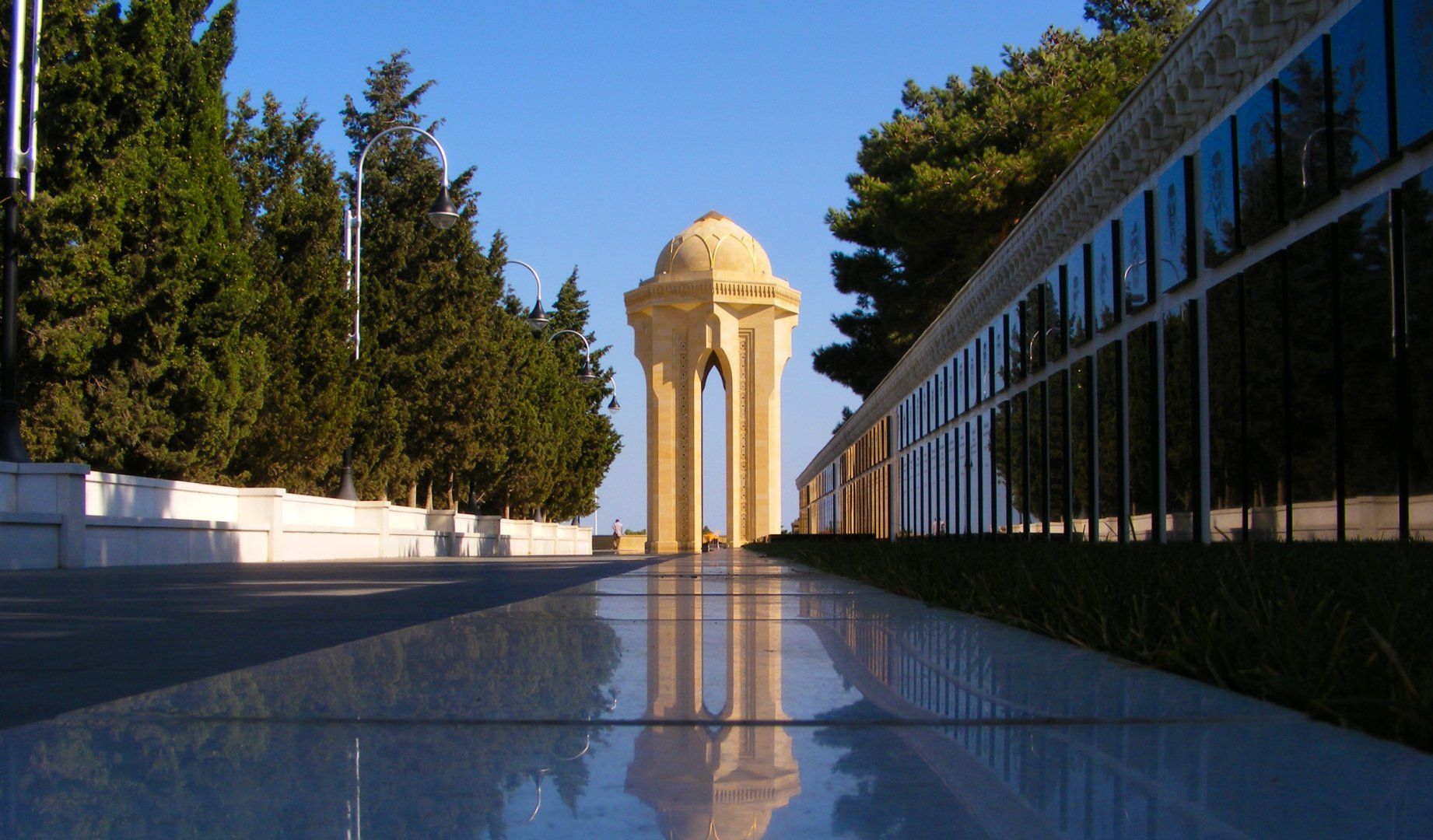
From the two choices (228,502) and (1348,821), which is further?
(228,502)

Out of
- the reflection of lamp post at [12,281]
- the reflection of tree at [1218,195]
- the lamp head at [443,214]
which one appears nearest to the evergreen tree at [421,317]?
the lamp head at [443,214]

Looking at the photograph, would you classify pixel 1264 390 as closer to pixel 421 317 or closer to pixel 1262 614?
pixel 1262 614

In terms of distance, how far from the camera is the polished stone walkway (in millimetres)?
1646

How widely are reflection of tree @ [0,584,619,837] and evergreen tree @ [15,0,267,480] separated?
17.9m

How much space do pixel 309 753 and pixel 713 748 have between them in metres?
0.66

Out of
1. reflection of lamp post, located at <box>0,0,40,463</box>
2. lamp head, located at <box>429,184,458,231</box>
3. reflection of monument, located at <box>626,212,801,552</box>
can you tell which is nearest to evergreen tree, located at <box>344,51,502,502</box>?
lamp head, located at <box>429,184,458,231</box>

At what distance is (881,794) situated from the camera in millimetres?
1793

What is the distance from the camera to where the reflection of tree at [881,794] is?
1595 mm

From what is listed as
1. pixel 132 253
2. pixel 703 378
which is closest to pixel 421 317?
pixel 132 253

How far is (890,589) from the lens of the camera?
8461 millimetres

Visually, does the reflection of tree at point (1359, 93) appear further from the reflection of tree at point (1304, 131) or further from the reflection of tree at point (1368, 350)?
the reflection of tree at point (1368, 350)

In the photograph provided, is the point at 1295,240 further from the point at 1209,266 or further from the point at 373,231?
the point at 373,231

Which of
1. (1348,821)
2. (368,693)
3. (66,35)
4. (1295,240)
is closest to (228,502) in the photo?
(66,35)

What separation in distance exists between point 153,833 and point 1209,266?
30.4 ft
